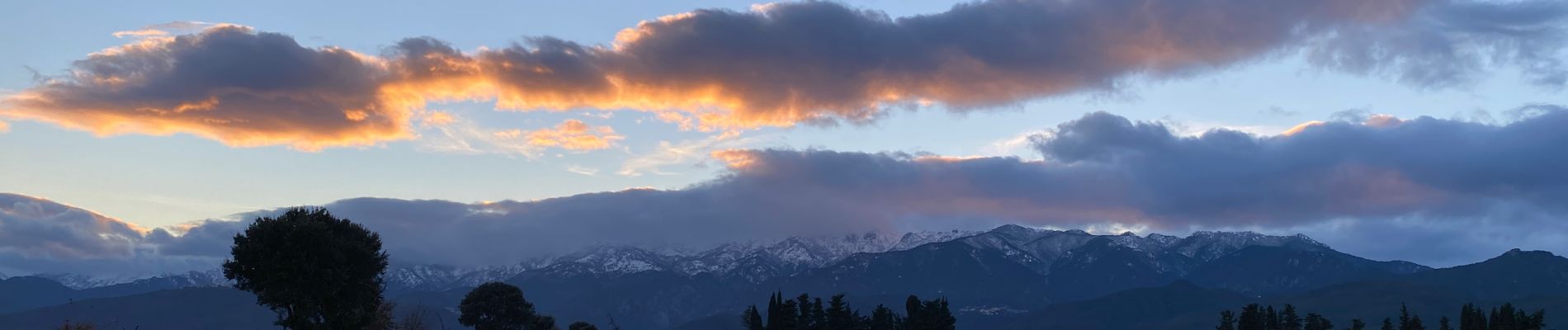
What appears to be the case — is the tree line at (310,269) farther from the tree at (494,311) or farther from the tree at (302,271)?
the tree at (494,311)

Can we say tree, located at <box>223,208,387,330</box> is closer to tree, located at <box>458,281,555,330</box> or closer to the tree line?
the tree line

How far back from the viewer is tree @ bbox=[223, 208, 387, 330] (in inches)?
4065

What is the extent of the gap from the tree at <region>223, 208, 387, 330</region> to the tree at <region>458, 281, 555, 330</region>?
66.5 meters

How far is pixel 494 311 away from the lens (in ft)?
571

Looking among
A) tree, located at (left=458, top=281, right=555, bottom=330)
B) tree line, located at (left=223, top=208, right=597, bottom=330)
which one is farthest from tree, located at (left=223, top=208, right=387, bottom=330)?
tree, located at (left=458, top=281, right=555, bottom=330)

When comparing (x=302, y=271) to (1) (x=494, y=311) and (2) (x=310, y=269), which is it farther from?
(1) (x=494, y=311)

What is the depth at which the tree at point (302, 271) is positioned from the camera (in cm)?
10325

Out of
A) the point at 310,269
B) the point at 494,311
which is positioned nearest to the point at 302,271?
the point at 310,269

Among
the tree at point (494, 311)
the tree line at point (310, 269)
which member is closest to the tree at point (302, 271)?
the tree line at point (310, 269)

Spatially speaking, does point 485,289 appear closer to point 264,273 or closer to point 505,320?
point 505,320

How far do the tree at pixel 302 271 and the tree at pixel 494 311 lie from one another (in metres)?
66.5

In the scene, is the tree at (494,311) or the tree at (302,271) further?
the tree at (494,311)

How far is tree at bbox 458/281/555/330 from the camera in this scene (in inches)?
6821

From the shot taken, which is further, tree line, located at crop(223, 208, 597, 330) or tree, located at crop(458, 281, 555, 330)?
tree, located at crop(458, 281, 555, 330)
